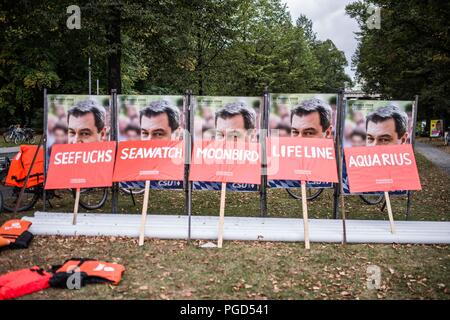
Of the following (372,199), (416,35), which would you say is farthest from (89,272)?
(416,35)

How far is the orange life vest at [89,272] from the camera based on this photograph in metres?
5.29

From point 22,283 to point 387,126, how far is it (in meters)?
7.45

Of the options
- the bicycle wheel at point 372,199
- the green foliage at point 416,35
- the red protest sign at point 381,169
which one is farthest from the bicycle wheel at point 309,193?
the green foliage at point 416,35

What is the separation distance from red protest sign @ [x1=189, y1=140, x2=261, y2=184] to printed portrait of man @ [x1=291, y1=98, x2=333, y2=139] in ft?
5.37

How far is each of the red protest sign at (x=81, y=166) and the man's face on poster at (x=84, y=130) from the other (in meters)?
0.89

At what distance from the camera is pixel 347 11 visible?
1151 inches

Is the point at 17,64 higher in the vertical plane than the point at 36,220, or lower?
higher

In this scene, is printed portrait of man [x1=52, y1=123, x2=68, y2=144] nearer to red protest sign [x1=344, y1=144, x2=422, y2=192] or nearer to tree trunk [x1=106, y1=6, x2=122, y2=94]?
tree trunk [x1=106, y1=6, x2=122, y2=94]

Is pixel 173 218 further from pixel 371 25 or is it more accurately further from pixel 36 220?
pixel 371 25

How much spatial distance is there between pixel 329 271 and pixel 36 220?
214 inches

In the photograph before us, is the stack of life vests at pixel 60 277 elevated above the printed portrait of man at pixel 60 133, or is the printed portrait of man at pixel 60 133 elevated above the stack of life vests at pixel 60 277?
the printed portrait of man at pixel 60 133

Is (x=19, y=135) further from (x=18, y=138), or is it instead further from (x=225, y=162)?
(x=225, y=162)

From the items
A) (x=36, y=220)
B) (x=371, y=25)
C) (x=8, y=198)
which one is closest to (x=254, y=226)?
(x=36, y=220)

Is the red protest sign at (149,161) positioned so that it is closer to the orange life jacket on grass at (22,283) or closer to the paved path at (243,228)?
the paved path at (243,228)
